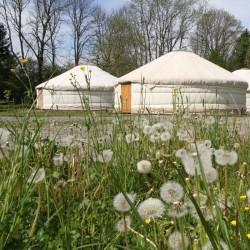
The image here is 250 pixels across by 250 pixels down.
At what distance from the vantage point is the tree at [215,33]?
1348 inches

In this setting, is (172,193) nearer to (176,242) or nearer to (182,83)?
(176,242)

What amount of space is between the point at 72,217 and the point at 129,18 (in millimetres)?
31604

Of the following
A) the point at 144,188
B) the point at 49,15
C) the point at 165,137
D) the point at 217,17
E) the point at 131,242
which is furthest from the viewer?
the point at 217,17

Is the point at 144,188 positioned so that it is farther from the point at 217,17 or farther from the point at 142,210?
the point at 217,17

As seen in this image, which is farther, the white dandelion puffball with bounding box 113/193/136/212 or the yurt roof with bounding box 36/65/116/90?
the yurt roof with bounding box 36/65/116/90

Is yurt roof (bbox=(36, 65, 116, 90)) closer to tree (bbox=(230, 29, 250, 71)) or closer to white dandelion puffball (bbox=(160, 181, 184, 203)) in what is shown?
tree (bbox=(230, 29, 250, 71))

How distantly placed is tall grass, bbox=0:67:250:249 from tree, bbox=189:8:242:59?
32.9 metres

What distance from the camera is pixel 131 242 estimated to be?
1073 mm

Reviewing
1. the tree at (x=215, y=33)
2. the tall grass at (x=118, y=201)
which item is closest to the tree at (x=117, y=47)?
the tree at (x=215, y=33)

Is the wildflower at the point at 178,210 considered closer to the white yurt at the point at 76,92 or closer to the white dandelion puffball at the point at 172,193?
the white dandelion puffball at the point at 172,193

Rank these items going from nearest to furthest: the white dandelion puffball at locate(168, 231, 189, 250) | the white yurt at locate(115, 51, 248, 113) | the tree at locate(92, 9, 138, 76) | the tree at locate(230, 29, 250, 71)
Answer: the white dandelion puffball at locate(168, 231, 189, 250), the white yurt at locate(115, 51, 248, 113), the tree at locate(92, 9, 138, 76), the tree at locate(230, 29, 250, 71)

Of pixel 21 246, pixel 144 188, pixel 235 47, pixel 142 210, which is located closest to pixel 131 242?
pixel 21 246

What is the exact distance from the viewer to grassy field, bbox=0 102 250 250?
593 millimetres

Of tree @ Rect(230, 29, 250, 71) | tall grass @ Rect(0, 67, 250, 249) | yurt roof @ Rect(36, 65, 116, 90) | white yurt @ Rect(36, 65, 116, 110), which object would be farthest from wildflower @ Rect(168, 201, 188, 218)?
tree @ Rect(230, 29, 250, 71)
